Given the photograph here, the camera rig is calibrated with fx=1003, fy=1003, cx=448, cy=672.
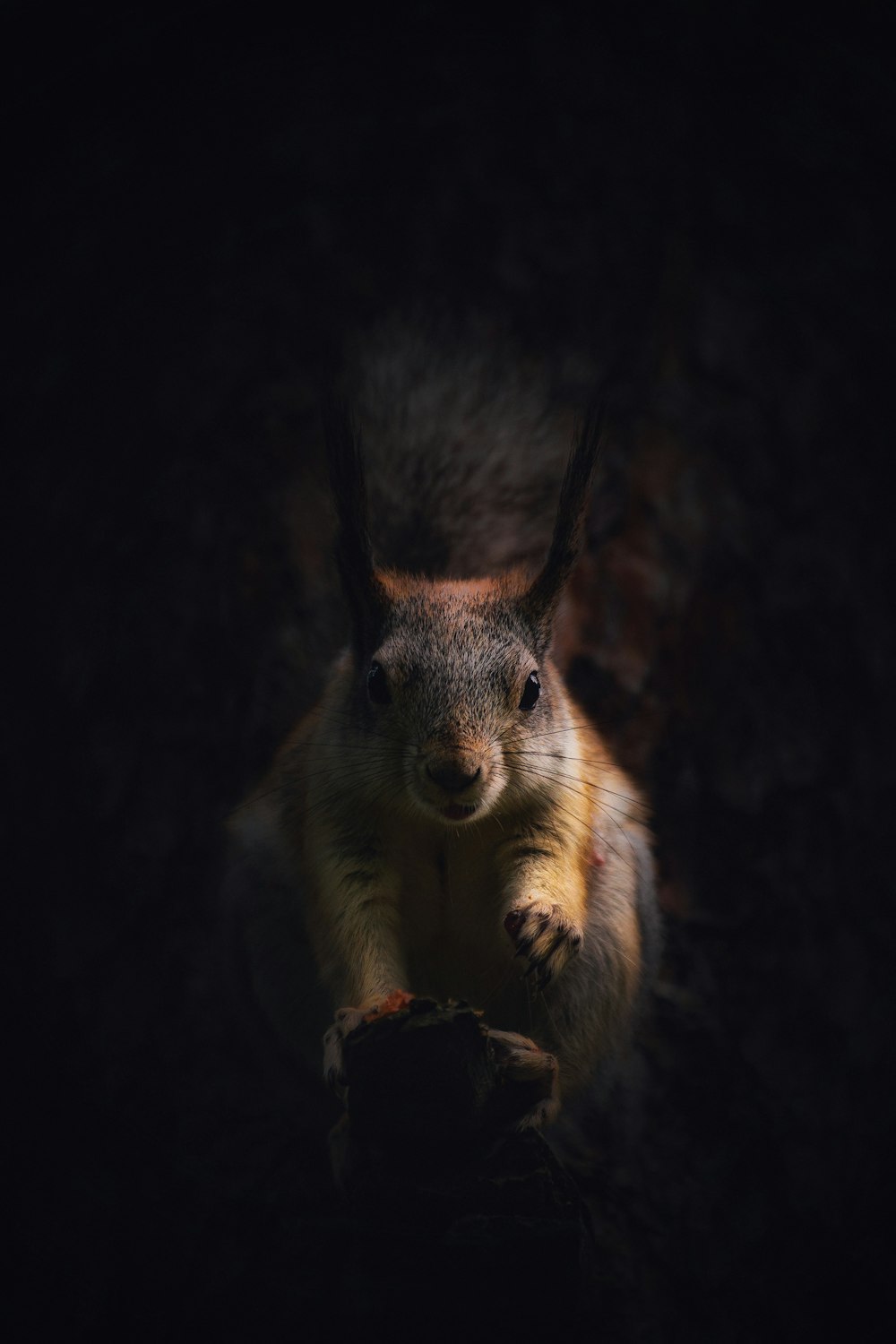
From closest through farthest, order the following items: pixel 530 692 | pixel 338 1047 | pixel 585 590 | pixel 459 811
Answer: pixel 338 1047
pixel 459 811
pixel 530 692
pixel 585 590

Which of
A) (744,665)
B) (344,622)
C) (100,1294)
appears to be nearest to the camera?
(100,1294)

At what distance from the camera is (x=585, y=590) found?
266 cm

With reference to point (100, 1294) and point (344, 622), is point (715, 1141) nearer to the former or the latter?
point (100, 1294)

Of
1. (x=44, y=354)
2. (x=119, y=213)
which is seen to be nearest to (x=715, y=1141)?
(x=44, y=354)

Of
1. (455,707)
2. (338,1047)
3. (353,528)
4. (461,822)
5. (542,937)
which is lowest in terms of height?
(338,1047)

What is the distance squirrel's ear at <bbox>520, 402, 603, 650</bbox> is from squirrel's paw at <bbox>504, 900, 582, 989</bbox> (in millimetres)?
553

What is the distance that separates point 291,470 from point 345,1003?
143 centimetres

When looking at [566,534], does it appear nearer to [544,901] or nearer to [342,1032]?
[544,901]

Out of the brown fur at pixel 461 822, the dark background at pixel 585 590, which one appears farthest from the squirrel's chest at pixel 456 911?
the dark background at pixel 585 590

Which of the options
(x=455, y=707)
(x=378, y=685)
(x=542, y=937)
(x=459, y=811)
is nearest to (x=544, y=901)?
(x=542, y=937)

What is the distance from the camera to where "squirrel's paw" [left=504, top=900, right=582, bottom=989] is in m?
1.46

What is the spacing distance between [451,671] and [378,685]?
0.14m

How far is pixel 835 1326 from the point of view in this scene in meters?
1.95

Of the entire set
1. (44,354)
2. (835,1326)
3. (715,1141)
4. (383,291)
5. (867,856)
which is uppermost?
(383,291)
